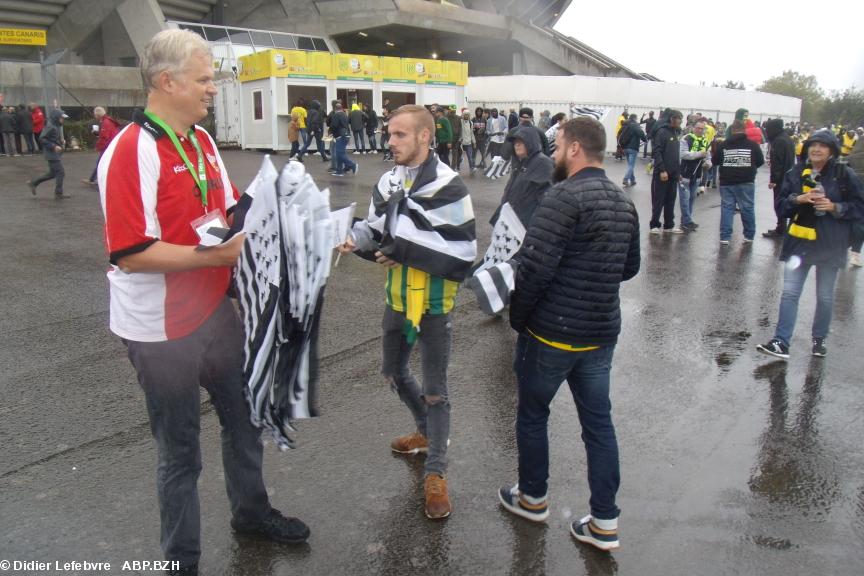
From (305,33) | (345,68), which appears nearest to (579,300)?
(345,68)

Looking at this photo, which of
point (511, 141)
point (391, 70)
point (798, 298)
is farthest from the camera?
point (391, 70)

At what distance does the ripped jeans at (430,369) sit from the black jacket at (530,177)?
2.59 metres

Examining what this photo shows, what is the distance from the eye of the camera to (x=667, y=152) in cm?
1073

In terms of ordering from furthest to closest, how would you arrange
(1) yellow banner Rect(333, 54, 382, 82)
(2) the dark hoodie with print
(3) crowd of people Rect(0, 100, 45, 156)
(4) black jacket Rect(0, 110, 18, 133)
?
1. (1) yellow banner Rect(333, 54, 382, 82)
2. (3) crowd of people Rect(0, 100, 45, 156)
3. (4) black jacket Rect(0, 110, 18, 133)
4. (2) the dark hoodie with print

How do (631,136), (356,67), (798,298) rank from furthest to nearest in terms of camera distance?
1. (356,67)
2. (631,136)
3. (798,298)

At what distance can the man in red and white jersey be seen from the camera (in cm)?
227

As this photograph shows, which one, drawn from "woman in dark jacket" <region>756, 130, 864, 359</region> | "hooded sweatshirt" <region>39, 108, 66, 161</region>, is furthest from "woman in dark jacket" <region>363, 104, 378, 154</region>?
"woman in dark jacket" <region>756, 130, 864, 359</region>

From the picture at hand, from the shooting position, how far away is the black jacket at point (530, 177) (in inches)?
229

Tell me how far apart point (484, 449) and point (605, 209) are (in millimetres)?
1778

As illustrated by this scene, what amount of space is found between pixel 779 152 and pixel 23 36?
28290 mm

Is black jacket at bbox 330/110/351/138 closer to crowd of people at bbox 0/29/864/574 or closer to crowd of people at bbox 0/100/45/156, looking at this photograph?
crowd of people at bbox 0/100/45/156

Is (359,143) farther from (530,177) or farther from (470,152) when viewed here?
(530,177)

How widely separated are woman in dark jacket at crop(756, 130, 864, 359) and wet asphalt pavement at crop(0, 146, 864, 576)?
353 mm

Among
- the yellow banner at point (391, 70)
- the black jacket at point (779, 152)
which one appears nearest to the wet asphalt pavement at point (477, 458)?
the black jacket at point (779, 152)
